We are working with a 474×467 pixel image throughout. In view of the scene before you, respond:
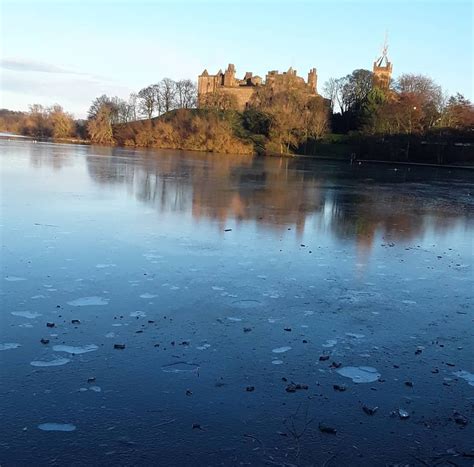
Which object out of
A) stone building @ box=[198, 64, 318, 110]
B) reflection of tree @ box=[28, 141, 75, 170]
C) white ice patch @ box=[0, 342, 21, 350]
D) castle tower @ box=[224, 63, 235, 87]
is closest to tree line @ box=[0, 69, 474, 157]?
stone building @ box=[198, 64, 318, 110]

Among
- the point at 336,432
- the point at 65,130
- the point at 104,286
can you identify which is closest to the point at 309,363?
the point at 336,432

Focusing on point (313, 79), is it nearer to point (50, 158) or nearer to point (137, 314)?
point (50, 158)

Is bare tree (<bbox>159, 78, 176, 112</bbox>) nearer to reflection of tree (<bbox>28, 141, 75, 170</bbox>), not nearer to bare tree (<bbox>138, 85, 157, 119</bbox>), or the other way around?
bare tree (<bbox>138, 85, 157, 119</bbox>)

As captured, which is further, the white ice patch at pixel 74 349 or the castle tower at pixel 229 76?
the castle tower at pixel 229 76

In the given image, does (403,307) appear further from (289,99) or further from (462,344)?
(289,99)

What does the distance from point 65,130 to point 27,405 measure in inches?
3135

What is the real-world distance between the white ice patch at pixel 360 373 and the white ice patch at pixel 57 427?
2.24m

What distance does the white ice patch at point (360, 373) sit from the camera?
419cm

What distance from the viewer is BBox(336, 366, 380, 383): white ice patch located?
4.19 meters

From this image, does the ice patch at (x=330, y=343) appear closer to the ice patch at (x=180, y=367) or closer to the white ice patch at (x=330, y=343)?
the white ice patch at (x=330, y=343)

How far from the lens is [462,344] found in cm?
502

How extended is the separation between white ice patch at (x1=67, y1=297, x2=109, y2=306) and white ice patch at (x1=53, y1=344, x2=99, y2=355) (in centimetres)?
114

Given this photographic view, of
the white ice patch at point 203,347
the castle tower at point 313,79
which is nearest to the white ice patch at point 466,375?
the white ice patch at point 203,347

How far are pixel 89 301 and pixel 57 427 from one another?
2.49 m
